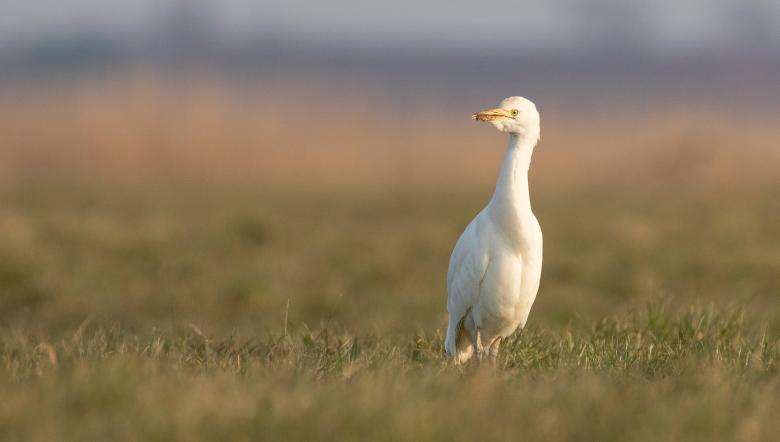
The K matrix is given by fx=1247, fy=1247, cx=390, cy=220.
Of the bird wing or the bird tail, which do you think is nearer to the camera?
the bird wing

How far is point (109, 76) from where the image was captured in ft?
311

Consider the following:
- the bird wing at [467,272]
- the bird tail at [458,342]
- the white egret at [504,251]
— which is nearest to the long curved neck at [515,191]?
the white egret at [504,251]

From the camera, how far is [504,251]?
689 cm

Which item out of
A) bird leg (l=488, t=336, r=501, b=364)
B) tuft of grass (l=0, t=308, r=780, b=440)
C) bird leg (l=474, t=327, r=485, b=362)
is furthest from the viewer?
bird leg (l=474, t=327, r=485, b=362)

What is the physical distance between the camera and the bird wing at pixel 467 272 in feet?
22.9

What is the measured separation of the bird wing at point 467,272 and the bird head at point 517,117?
24.1 inches

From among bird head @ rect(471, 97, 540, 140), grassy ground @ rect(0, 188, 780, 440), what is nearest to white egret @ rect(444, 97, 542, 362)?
bird head @ rect(471, 97, 540, 140)

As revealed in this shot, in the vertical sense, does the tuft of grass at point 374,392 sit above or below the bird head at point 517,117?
below

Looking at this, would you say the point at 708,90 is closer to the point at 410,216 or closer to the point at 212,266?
the point at 410,216

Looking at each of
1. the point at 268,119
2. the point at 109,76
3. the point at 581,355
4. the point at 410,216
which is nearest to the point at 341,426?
the point at 581,355

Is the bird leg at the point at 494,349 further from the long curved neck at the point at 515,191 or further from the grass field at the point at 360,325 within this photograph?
the long curved neck at the point at 515,191

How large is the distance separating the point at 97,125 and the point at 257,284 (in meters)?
72.5

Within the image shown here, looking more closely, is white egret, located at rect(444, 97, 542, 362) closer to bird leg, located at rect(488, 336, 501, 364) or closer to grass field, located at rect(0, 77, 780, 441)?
bird leg, located at rect(488, 336, 501, 364)

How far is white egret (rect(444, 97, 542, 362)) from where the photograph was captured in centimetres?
679
